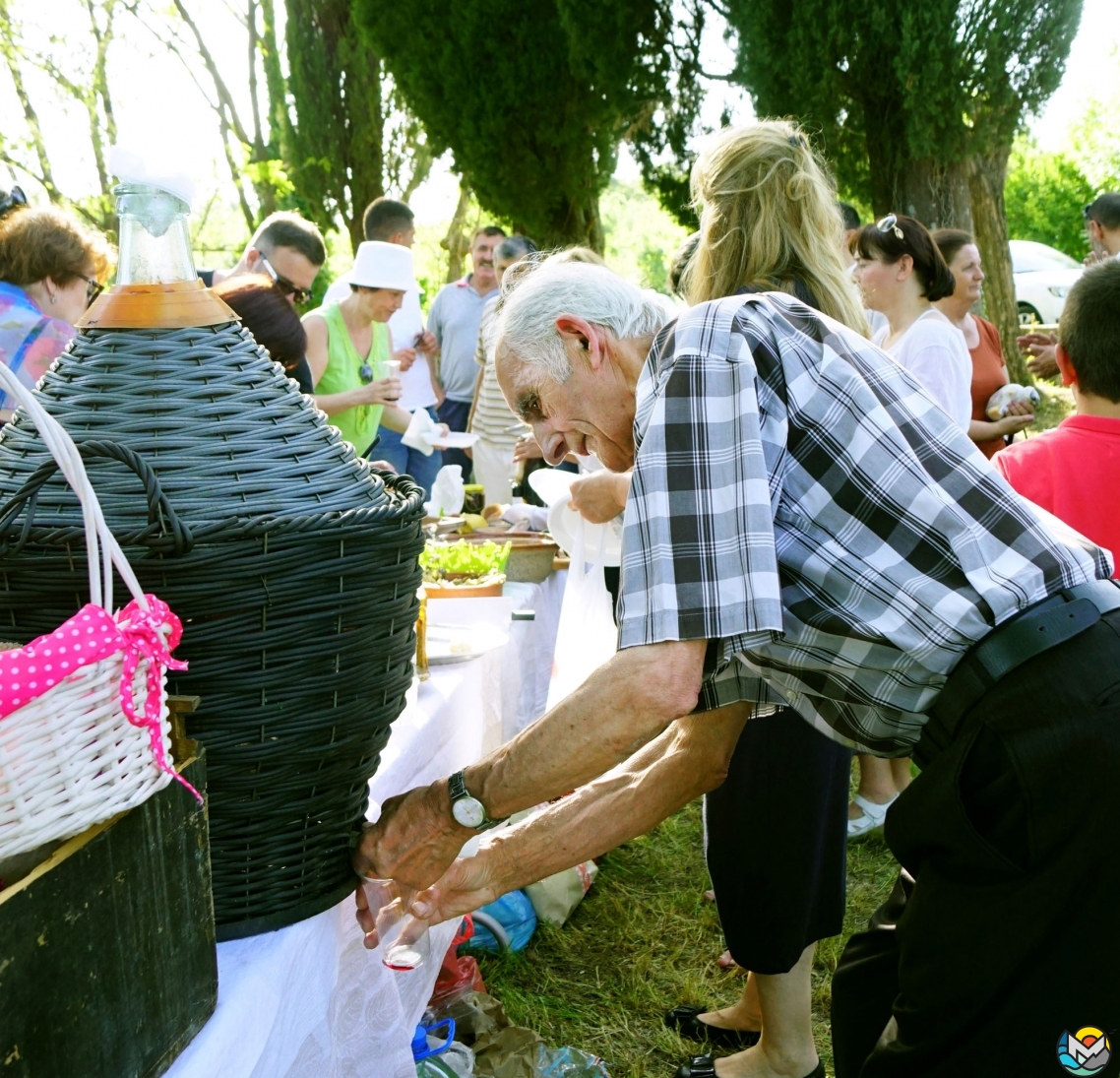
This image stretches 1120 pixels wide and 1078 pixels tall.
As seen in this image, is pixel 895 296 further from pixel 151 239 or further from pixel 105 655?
pixel 105 655

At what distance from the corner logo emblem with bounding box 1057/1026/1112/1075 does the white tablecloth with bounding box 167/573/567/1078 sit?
0.89m

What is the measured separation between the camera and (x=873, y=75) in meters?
8.85

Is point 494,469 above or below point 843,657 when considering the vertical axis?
below

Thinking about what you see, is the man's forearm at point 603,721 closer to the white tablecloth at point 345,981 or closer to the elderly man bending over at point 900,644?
the elderly man bending over at point 900,644

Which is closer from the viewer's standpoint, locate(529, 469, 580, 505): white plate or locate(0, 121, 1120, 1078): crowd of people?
locate(0, 121, 1120, 1078): crowd of people

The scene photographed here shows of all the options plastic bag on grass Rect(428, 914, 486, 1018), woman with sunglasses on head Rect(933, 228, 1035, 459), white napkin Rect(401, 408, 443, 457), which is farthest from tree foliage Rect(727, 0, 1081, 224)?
plastic bag on grass Rect(428, 914, 486, 1018)

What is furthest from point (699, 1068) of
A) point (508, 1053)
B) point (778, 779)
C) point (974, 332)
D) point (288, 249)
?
point (974, 332)

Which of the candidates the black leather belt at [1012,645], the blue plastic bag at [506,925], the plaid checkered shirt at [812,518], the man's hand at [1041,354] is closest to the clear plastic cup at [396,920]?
the plaid checkered shirt at [812,518]

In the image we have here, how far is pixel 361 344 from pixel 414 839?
3.46 meters

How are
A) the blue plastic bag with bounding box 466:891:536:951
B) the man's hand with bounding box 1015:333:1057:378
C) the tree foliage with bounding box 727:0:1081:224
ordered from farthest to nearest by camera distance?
the tree foliage with bounding box 727:0:1081:224, the man's hand with bounding box 1015:333:1057:378, the blue plastic bag with bounding box 466:891:536:951

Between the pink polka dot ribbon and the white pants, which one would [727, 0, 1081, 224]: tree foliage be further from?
the pink polka dot ribbon

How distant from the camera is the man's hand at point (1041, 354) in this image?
12.0 feet

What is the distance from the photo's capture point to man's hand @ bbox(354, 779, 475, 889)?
1.33 m

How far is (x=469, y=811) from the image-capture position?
1369 millimetres
